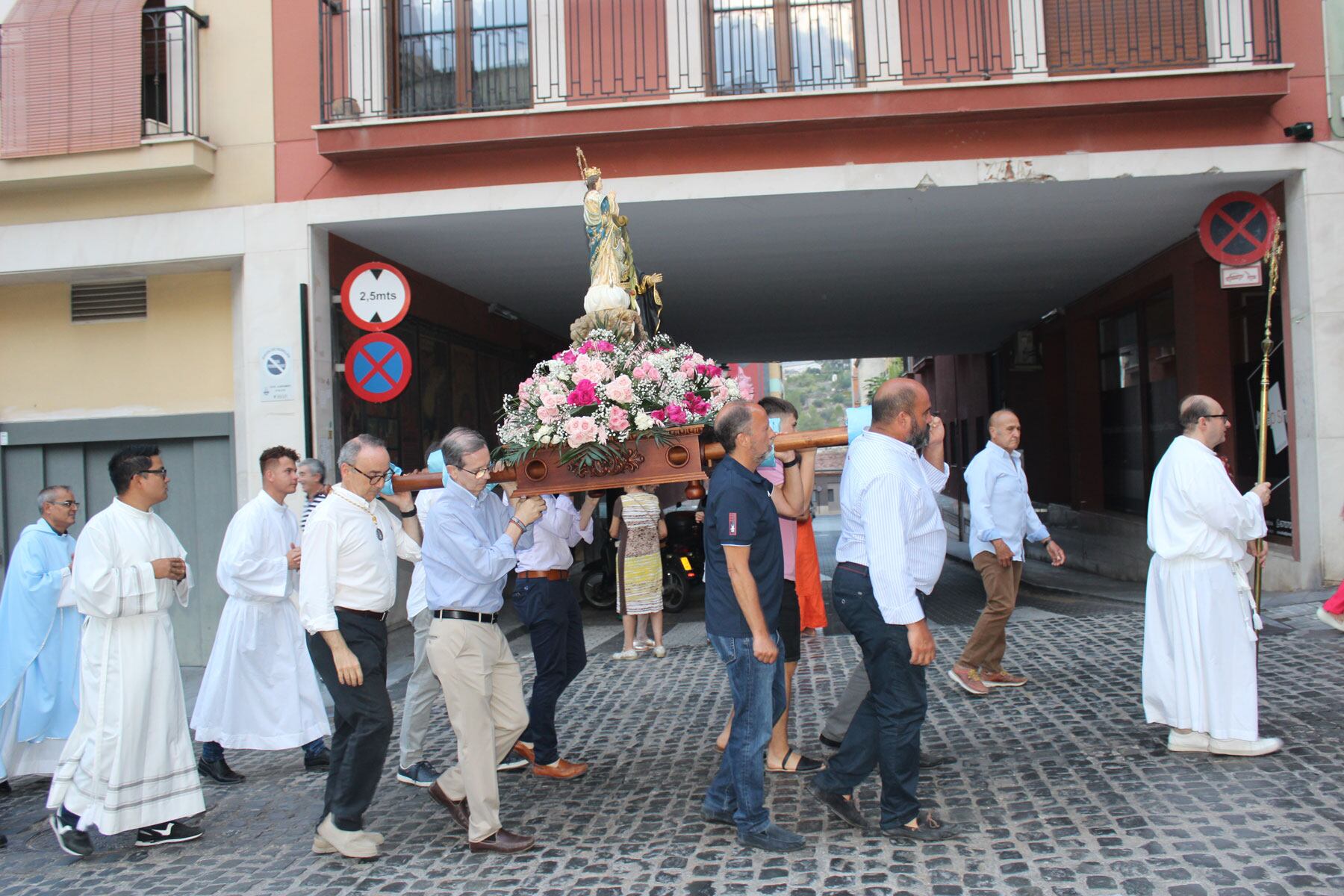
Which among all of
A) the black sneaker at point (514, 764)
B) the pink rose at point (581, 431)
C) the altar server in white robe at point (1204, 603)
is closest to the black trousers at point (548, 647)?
the black sneaker at point (514, 764)

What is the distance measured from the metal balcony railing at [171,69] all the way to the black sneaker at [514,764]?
739 cm

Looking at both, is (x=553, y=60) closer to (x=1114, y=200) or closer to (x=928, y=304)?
(x=1114, y=200)

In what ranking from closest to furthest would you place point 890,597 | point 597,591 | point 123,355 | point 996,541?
point 890,597, point 996,541, point 123,355, point 597,591

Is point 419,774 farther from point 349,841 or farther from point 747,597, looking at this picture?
point 747,597

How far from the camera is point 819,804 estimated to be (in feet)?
16.1

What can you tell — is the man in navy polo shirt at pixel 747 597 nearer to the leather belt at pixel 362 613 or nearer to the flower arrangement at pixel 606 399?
the flower arrangement at pixel 606 399

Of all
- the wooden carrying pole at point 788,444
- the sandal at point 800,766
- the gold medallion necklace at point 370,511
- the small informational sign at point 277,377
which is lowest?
the sandal at point 800,766

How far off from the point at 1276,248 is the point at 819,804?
5223 mm

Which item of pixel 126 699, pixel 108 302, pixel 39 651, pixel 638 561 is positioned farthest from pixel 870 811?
pixel 108 302

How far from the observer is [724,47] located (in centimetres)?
1064

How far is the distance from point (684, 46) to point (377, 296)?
12.9ft

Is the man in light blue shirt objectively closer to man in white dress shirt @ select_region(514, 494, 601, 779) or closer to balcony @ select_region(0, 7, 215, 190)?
man in white dress shirt @ select_region(514, 494, 601, 779)

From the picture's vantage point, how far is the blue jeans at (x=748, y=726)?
4375mm

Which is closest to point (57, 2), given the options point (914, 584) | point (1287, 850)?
point (914, 584)
